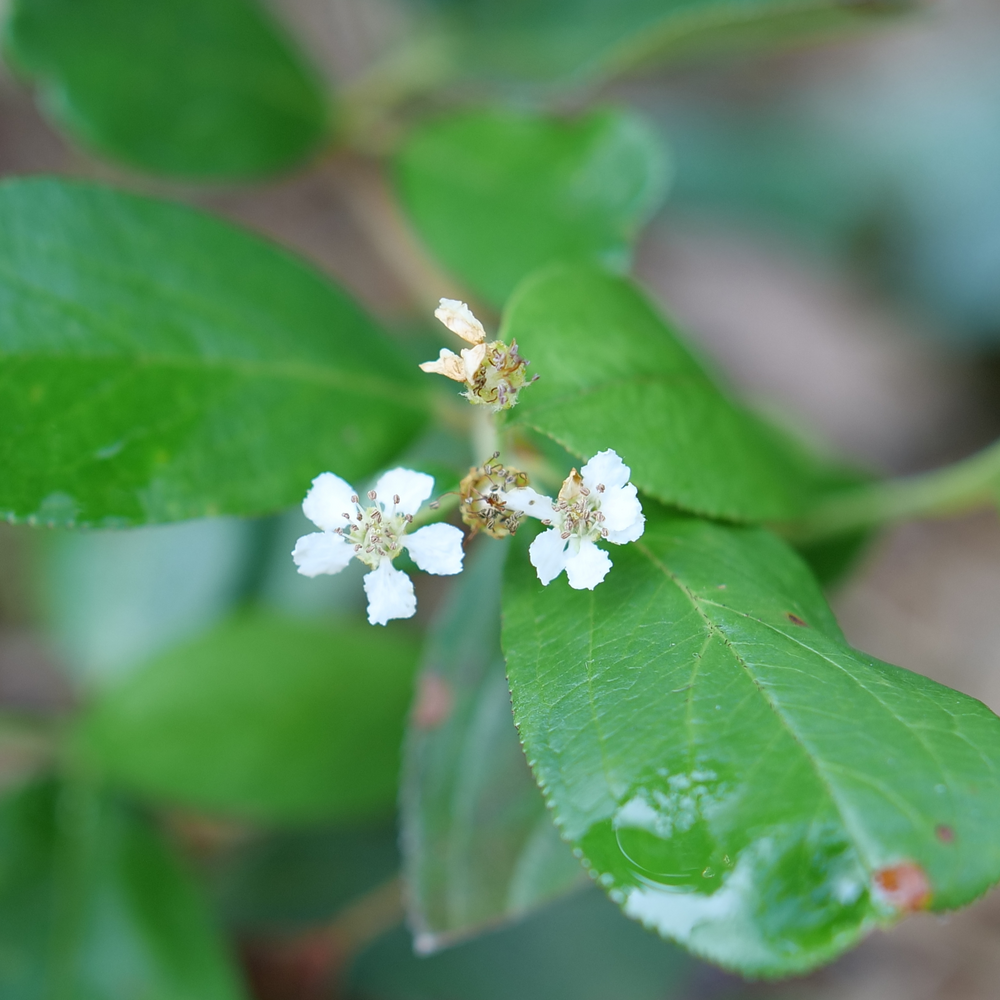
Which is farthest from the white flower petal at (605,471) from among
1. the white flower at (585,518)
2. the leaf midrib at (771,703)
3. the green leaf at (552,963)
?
the green leaf at (552,963)

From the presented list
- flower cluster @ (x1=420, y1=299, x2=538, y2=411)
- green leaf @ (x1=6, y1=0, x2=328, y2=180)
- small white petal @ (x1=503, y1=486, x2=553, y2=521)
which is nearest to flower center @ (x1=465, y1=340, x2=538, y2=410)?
flower cluster @ (x1=420, y1=299, x2=538, y2=411)

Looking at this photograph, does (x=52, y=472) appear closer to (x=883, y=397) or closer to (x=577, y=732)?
(x=577, y=732)

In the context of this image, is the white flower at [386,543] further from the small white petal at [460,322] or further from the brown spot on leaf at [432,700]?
the brown spot on leaf at [432,700]

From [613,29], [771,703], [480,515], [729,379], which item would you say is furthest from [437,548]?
[729,379]

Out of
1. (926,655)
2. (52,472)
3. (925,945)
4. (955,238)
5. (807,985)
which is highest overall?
(955,238)

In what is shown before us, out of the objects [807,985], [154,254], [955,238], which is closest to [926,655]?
[807,985]

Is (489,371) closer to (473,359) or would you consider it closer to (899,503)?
(473,359)

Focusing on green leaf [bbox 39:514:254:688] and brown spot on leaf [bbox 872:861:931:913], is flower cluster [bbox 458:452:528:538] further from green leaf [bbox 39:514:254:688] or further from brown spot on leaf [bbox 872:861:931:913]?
green leaf [bbox 39:514:254:688]
